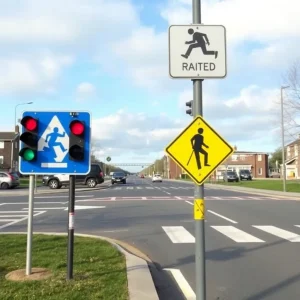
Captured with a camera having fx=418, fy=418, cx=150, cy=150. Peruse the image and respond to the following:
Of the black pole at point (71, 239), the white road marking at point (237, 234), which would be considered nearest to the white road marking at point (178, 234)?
the white road marking at point (237, 234)

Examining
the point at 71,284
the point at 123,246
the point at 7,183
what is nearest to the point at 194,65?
the point at 71,284

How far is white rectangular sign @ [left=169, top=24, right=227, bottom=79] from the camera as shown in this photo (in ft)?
16.6

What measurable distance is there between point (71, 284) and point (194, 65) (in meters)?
3.47

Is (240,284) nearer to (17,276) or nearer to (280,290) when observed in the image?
(280,290)

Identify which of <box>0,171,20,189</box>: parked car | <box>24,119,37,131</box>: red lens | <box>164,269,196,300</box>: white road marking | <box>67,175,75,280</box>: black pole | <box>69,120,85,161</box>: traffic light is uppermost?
<box>24,119,37,131</box>: red lens

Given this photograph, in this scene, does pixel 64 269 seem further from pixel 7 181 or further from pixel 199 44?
pixel 7 181

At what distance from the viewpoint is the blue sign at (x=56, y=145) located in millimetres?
6434

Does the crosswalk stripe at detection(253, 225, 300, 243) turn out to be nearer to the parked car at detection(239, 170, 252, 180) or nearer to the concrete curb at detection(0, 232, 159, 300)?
the concrete curb at detection(0, 232, 159, 300)

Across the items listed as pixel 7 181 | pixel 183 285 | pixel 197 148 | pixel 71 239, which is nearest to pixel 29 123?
pixel 71 239

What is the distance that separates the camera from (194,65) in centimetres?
506

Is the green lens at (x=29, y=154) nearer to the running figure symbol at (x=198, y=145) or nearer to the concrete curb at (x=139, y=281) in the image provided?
the concrete curb at (x=139, y=281)

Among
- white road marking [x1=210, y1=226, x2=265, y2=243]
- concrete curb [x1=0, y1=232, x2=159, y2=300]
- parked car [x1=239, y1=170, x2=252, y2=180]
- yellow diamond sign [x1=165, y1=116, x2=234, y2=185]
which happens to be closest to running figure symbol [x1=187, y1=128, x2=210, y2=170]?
yellow diamond sign [x1=165, y1=116, x2=234, y2=185]

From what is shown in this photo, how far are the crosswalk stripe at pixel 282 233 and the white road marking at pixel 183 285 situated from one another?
4.18 m

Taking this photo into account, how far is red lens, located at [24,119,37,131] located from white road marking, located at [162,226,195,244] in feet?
16.4
